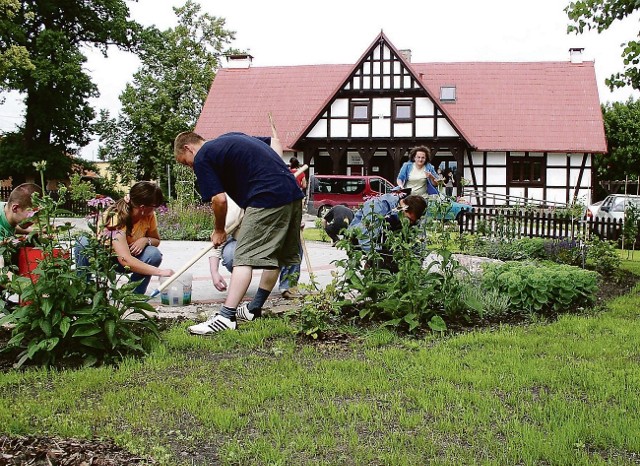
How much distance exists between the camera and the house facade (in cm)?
2773

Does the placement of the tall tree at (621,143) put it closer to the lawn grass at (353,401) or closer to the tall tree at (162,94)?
the tall tree at (162,94)

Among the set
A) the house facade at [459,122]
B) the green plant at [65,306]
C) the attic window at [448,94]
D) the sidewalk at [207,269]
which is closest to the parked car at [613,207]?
the house facade at [459,122]

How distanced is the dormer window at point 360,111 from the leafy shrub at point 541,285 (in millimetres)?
22389

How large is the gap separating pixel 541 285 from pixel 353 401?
115 inches

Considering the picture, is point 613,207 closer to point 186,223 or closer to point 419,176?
point 186,223

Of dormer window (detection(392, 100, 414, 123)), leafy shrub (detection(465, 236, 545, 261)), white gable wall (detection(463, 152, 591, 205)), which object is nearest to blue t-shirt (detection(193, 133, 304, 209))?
leafy shrub (detection(465, 236, 545, 261))

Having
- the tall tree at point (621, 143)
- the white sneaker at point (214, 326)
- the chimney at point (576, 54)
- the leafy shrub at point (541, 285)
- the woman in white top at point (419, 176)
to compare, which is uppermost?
the chimney at point (576, 54)

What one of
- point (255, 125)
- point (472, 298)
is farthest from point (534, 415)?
point (255, 125)

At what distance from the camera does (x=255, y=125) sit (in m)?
31.0

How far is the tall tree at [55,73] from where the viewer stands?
30281 mm

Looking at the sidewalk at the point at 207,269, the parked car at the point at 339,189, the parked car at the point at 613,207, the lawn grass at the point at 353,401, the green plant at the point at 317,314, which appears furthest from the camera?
the parked car at the point at 339,189

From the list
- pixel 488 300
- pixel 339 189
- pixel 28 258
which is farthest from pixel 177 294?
pixel 339 189

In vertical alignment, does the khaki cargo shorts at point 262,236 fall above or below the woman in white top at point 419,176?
below

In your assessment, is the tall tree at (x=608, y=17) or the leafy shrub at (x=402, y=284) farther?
the tall tree at (x=608, y=17)
